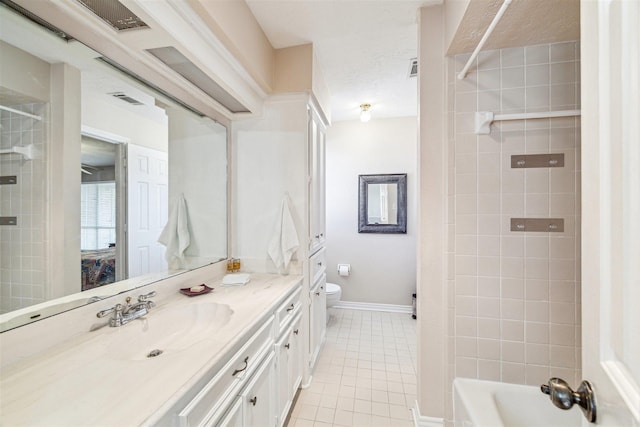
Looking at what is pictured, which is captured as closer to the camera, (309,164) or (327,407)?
(327,407)

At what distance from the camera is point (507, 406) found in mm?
1380

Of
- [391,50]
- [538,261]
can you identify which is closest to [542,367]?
[538,261]

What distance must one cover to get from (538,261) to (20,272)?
229 cm

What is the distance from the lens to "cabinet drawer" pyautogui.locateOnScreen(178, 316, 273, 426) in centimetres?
76

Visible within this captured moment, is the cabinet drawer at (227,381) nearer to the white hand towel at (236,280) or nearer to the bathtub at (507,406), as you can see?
the white hand towel at (236,280)

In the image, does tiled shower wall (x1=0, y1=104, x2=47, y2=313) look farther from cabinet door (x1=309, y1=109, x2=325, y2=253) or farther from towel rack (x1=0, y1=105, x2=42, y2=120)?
cabinet door (x1=309, y1=109, x2=325, y2=253)

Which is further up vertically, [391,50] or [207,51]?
[391,50]

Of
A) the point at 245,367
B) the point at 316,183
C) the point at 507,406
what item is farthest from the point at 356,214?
the point at 245,367

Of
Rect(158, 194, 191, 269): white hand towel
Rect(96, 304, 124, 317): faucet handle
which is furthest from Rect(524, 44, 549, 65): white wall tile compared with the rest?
Rect(96, 304, 124, 317): faucet handle

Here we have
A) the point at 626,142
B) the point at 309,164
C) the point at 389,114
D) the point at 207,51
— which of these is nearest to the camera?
the point at 626,142

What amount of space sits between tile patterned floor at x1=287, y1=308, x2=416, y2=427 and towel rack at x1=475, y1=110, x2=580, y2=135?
1871 millimetres

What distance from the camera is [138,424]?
59 cm

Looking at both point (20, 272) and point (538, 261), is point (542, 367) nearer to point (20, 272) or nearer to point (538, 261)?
point (538, 261)

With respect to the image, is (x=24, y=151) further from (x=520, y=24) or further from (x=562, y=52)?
(x=562, y=52)
